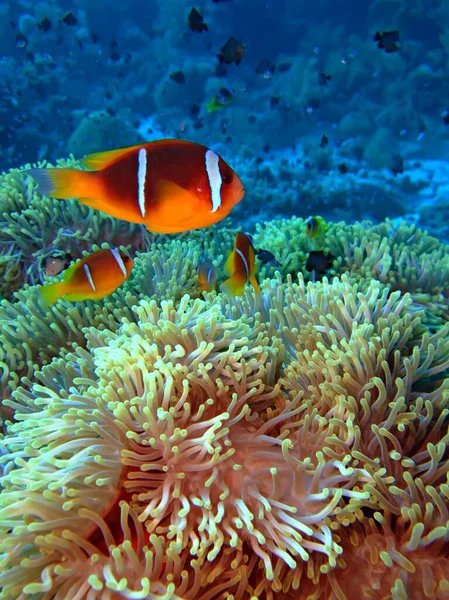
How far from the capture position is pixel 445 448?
3.97 ft

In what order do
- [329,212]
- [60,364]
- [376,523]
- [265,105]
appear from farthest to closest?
[265,105] < [329,212] < [60,364] < [376,523]

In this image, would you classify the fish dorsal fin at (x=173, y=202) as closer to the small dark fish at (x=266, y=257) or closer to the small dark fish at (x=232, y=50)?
the small dark fish at (x=266, y=257)

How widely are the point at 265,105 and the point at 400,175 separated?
618 centimetres

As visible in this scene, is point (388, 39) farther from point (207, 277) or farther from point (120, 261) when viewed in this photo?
point (120, 261)

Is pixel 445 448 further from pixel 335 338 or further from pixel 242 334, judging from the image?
pixel 242 334

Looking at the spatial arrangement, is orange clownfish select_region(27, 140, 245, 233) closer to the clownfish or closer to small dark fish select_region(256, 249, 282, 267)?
the clownfish

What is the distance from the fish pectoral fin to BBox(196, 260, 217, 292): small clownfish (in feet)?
2.73

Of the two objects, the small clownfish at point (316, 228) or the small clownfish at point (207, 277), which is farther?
the small clownfish at point (316, 228)

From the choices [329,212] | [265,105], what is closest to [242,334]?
[329,212]

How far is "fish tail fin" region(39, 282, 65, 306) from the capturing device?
6.00 feet

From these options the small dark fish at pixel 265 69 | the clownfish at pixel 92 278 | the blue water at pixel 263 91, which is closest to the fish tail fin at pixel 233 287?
the clownfish at pixel 92 278

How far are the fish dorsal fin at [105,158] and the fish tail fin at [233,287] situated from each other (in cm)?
74

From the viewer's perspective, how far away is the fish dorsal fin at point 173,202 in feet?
4.45

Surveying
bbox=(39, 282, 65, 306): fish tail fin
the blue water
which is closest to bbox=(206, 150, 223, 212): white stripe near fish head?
bbox=(39, 282, 65, 306): fish tail fin
